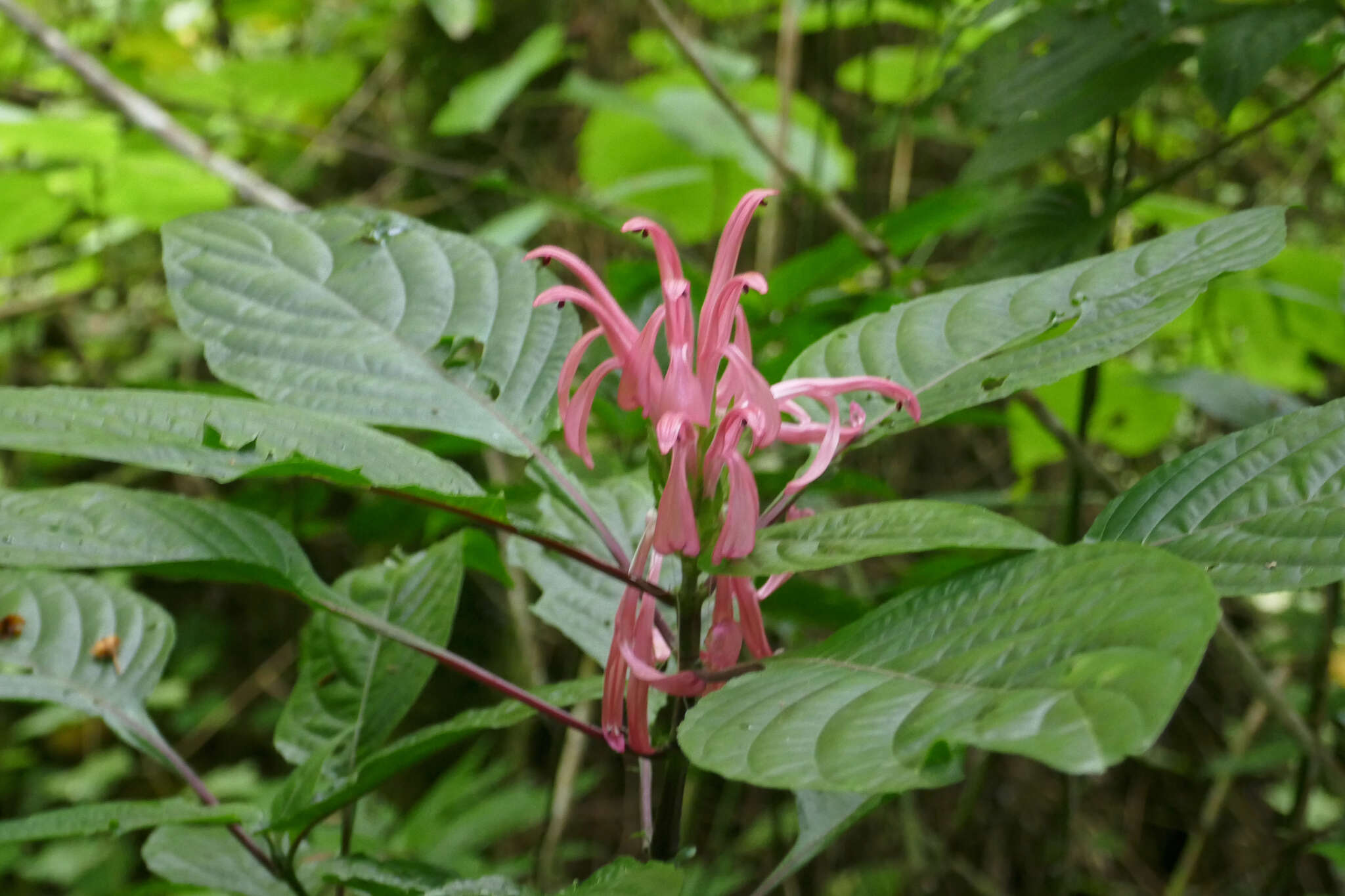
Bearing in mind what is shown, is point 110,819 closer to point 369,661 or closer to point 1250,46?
point 369,661

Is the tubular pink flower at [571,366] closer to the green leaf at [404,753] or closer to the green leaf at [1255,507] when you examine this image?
the green leaf at [404,753]

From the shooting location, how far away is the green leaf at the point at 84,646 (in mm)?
562

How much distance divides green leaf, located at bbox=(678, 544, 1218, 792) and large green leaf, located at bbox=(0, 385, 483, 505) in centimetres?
16

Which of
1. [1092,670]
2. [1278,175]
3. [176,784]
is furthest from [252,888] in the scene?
→ [1278,175]

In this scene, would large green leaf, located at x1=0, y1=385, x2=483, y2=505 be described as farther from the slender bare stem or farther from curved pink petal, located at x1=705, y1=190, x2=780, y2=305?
the slender bare stem

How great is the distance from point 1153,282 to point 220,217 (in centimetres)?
53

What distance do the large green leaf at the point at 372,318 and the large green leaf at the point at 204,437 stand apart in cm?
5

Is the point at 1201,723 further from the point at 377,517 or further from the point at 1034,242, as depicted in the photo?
the point at 377,517

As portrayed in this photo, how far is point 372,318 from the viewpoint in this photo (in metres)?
0.56

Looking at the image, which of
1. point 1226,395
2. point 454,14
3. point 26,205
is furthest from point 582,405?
point 26,205

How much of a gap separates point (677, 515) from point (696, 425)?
4 cm

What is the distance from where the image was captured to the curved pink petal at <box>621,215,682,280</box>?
41 cm

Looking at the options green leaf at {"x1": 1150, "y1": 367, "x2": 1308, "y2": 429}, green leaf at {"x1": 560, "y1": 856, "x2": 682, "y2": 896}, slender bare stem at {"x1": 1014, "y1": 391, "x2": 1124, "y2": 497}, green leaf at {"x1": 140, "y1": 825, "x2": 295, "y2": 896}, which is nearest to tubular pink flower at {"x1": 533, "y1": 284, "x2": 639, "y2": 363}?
green leaf at {"x1": 560, "y1": 856, "x2": 682, "y2": 896}

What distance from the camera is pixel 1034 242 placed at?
2.75 feet
